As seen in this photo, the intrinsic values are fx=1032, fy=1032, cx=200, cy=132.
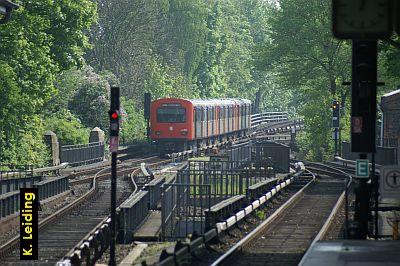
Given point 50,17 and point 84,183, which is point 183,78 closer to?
point 50,17

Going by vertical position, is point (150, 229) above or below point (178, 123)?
below

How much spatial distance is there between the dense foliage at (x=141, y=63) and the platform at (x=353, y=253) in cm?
1537

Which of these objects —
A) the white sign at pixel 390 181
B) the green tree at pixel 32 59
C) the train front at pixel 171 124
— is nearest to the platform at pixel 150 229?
the white sign at pixel 390 181

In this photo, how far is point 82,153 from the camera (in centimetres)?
4928

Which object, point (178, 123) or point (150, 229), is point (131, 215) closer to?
point (150, 229)

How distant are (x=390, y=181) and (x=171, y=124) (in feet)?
140

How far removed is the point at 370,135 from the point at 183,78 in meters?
69.9

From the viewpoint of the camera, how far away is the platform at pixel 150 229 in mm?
24125

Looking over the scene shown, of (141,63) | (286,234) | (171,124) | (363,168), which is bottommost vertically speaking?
(286,234)

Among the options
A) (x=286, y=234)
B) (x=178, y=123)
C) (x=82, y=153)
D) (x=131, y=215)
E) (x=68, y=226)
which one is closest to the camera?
(x=286, y=234)

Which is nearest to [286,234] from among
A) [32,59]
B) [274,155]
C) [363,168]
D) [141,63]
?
[363,168]

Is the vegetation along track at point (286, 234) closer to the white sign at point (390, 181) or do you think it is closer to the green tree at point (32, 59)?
the white sign at point (390, 181)

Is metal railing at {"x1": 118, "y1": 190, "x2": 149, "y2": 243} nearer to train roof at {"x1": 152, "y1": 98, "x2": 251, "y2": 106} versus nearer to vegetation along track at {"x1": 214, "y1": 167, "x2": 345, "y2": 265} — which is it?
vegetation along track at {"x1": 214, "y1": 167, "x2": 345, "y2": 265}

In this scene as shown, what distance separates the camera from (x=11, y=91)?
40.1 m
